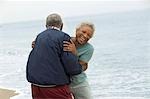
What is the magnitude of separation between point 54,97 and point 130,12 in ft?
129

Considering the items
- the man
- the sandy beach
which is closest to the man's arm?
the man

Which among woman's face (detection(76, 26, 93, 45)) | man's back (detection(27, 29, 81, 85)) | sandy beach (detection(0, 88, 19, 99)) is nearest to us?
man's back (detection(27, 29, 81, 85))

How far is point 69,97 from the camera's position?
118 inches

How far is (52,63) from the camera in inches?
112

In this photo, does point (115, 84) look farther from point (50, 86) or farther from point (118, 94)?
point (50, 86)

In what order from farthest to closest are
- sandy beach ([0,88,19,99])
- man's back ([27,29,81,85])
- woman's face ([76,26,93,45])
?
sandy beach ([0,88,19,99]), woman's face ([76,26,93,45]), man's back ([27,29,81,85])

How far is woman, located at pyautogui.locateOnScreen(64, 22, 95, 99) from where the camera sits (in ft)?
9.95

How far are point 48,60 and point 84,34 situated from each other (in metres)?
0.35

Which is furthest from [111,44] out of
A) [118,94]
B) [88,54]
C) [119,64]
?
[88,54]

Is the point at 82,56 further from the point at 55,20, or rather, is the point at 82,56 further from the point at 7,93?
the point at 7,93

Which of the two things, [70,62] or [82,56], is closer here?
[70,62]

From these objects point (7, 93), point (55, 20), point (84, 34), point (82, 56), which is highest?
point (55, 20)

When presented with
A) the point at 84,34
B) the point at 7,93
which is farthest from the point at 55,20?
the point at 7,93

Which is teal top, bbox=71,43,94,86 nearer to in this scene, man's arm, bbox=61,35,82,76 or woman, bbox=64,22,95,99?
woman, bbox=64,22,95,99
